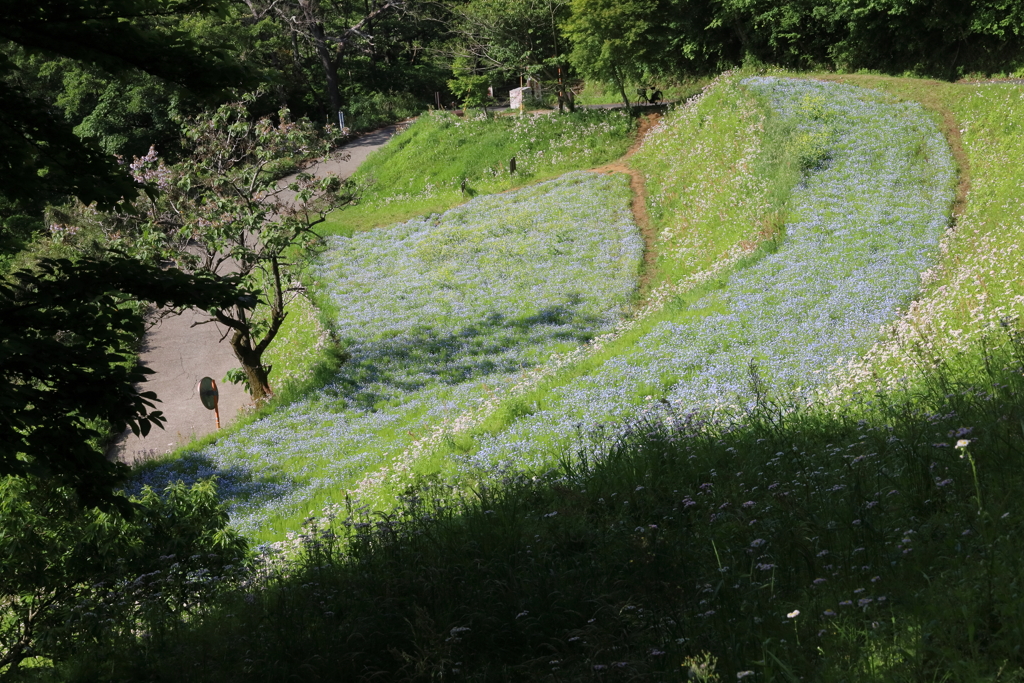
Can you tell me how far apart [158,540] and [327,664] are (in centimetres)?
412

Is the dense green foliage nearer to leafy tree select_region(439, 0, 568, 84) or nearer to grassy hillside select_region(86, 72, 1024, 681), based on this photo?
grassy hillside select_region(86, 72, 1024, 681)

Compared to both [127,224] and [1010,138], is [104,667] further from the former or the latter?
[1010,138]

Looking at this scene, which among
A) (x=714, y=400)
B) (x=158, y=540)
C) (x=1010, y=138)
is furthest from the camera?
(x=1010, y=138)

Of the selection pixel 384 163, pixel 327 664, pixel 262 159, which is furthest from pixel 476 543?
pixel 384 163

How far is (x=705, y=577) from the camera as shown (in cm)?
480

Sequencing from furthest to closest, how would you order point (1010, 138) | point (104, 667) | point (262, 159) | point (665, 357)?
1. point (1010, 138)
2. point (262, 159)
3. point (665, 357)
4. point (104, 667)

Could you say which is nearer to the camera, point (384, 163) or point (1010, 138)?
point (1010, 138)

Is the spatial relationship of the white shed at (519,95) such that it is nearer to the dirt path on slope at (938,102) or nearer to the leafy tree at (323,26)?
the leafy tree at (323,26)

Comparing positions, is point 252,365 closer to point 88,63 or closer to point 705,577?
point 88,63

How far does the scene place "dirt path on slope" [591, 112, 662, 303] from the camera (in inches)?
909

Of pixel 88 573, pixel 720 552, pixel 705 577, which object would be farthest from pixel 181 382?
pixel 705 577

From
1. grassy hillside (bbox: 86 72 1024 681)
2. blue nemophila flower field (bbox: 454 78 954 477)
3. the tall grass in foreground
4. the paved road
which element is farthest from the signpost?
the tall grass in foreground

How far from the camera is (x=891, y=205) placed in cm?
1933

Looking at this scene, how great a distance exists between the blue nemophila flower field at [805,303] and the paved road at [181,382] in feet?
34.0
